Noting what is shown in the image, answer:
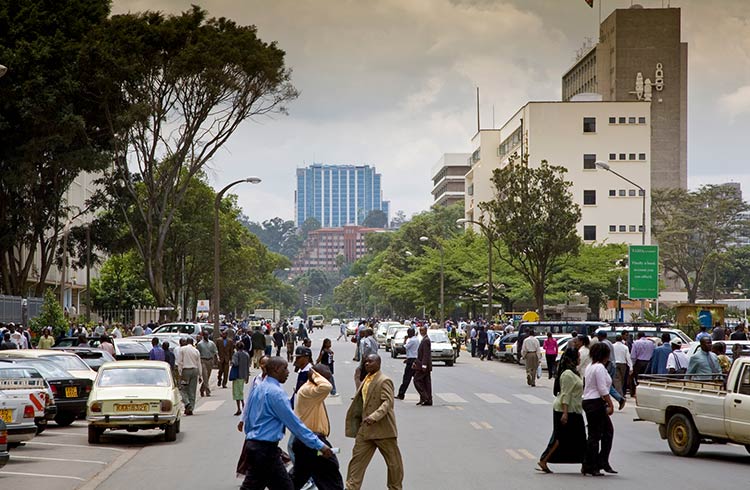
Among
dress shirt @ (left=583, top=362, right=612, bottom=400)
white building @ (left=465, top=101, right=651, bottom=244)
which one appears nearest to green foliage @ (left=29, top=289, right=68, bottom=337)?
dress shirt @ (left=583, top=362, right=612, bottom=400)

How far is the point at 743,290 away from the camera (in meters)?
132

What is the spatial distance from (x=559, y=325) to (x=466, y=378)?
825 cm

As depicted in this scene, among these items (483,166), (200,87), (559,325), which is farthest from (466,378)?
(483,166)

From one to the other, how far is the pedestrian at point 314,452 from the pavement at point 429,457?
225cm

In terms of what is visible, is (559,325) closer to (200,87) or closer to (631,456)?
(200,87)

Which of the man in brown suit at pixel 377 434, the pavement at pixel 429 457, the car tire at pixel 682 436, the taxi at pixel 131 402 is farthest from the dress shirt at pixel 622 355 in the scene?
the man in brown suit at pixel 377 434

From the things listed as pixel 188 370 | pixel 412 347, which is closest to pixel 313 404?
pixel 188 370

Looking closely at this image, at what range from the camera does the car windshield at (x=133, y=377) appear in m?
21.3

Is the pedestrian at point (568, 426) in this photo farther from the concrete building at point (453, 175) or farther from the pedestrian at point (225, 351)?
the concrete building at point (453, 175)

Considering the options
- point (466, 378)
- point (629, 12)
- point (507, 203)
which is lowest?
point (466, 378)

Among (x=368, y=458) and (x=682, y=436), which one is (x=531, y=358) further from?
(x=368, y=458)

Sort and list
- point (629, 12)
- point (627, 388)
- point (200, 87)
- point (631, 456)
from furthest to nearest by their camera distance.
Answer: point (629, 12) → point (200, 87) → point (627, 388) → point (631, 456)

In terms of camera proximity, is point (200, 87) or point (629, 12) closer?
point (200, 87)

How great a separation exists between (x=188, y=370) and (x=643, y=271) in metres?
26.6
